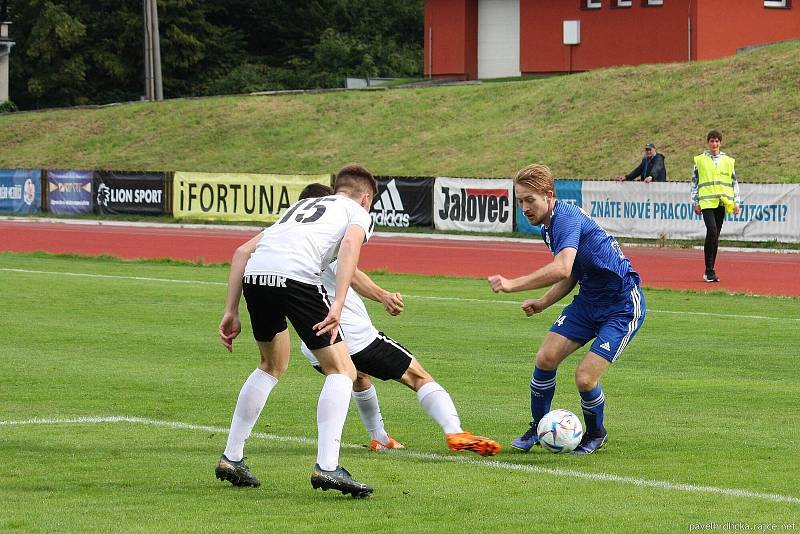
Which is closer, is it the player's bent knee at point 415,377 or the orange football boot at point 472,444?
the orange football boot at point 472,444

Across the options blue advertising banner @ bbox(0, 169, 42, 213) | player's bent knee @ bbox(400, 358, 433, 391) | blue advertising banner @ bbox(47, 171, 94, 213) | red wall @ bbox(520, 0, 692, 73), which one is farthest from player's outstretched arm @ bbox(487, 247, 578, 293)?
red wall @ bbox(520, 0, 692, 73)

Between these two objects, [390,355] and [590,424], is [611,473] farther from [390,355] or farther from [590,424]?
[390,355]

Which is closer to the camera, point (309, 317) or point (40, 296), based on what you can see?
point (309, 317)

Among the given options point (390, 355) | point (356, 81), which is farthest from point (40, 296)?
point (356, 81)

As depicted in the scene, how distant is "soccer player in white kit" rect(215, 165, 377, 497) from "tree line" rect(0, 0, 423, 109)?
6477 centimetres

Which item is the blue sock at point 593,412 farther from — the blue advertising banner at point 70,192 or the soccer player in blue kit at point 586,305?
the blue advertising banner at point 70,192

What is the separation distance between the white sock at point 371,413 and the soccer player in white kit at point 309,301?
47.8 inches

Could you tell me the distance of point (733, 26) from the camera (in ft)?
168

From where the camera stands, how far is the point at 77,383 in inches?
472

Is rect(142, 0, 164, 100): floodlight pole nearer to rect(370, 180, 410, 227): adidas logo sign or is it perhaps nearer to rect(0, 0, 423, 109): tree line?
rect(0, 0, 423, 109): tree line

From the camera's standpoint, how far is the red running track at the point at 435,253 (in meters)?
24.0

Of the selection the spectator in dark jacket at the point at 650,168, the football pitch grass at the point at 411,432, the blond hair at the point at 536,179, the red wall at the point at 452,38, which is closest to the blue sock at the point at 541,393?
the football pitch grass at the point at 411,432

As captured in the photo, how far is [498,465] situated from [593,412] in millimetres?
810

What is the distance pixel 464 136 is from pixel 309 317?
41863 mm
